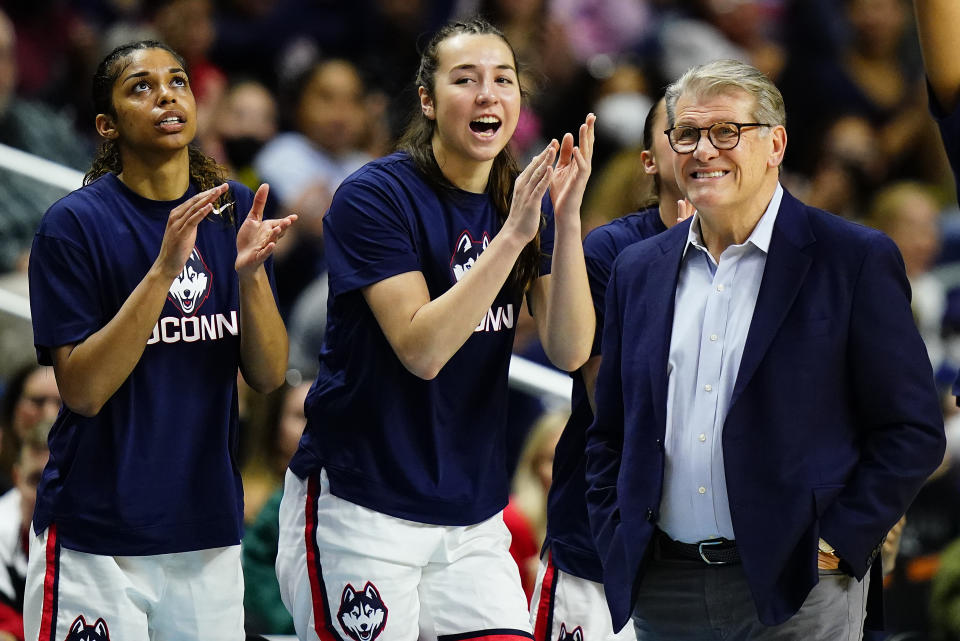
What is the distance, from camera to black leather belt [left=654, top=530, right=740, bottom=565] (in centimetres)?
304

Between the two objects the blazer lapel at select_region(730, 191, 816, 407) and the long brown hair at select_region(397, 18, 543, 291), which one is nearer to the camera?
the blazer lapel at select_region(730, 191, 816, 407)

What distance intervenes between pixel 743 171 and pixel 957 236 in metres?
5.69

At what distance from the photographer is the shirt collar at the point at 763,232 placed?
3.11m

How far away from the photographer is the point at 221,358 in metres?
3.54

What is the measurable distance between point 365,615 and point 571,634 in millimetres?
623

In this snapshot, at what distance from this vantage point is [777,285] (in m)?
3.02

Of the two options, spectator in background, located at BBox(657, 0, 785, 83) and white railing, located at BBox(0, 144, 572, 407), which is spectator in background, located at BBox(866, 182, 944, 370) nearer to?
spectator in background, located at BBox(657, 0, 785, 83)

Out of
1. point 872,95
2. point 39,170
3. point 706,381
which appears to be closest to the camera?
point 706,381

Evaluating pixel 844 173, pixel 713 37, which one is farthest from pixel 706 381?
pixel 713 37

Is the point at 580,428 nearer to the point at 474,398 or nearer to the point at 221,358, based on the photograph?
the point at 474,398

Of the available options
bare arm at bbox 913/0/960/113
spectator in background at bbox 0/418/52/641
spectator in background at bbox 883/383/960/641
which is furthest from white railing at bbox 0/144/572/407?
bare arm at bbox 913/0/960/113

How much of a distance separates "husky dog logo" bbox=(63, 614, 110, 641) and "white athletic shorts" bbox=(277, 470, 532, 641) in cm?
45

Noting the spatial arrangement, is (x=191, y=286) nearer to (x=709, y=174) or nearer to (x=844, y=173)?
(x=709, y=174)

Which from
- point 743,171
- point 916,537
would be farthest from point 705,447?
point 916,537
